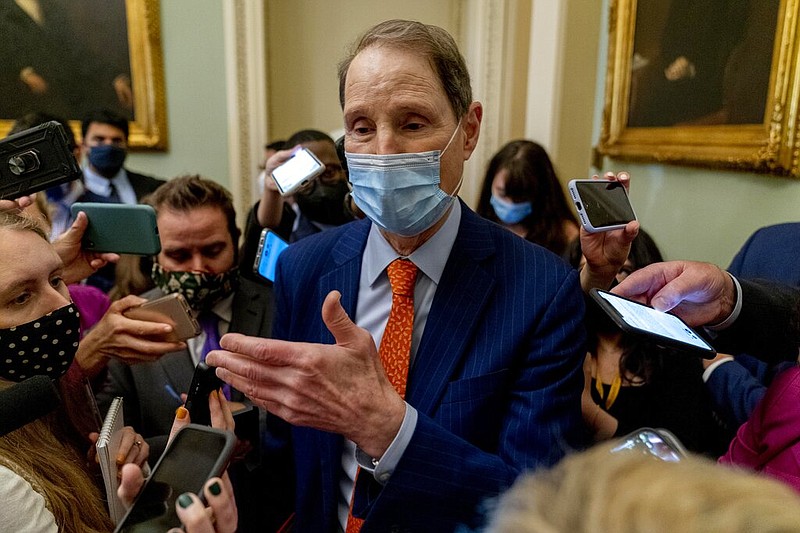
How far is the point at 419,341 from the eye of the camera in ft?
3.82

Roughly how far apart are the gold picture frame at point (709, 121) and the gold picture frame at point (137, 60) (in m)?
3.17

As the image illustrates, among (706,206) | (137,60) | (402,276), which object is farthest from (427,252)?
(137,60)

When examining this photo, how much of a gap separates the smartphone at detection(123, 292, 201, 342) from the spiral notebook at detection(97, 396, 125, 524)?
0.33 metres

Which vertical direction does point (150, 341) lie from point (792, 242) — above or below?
below

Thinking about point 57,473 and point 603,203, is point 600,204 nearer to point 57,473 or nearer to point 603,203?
point 603,203

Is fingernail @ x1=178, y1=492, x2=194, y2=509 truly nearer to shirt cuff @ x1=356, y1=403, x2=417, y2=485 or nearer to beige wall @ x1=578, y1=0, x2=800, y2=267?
shirt cuff @ x1=356, y1=403, x2=417, y2=485

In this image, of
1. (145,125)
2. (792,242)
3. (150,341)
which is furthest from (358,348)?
(145,125)

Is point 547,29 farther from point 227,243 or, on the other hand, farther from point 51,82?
point 51,82

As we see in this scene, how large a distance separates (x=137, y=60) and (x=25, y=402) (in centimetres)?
396

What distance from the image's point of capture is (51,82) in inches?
158

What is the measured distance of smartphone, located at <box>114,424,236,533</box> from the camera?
2.47 feet

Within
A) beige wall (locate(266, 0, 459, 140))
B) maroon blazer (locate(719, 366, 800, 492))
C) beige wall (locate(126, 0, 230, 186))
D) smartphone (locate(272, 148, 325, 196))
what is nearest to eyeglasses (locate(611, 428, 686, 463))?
maroon blazer (locate(719, 366, 800, 492))

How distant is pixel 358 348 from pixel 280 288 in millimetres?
543

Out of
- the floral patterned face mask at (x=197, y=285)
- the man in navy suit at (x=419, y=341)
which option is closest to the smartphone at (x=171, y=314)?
the man in navy suit at (x=419, y=341)
